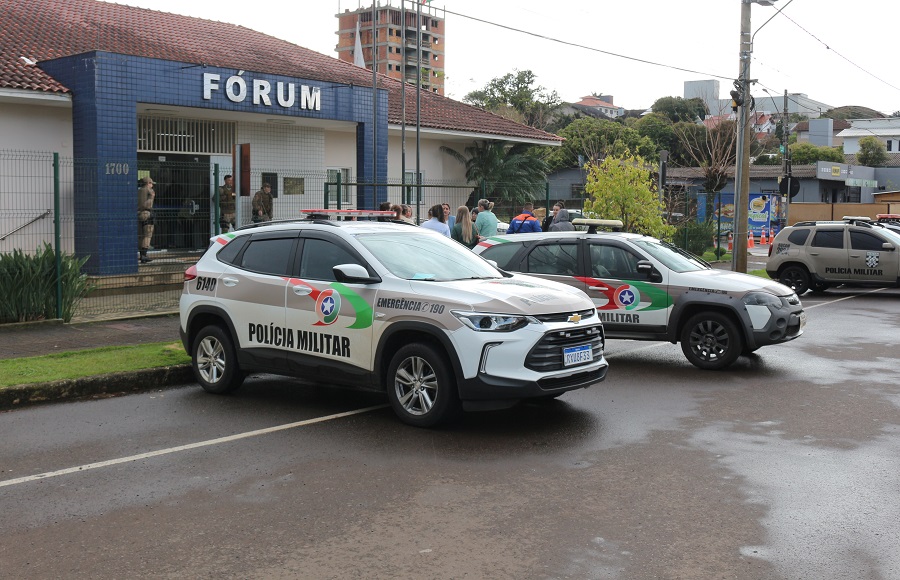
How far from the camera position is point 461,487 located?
20.7 feet

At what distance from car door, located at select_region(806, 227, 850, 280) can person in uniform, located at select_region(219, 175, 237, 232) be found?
40.6 ft

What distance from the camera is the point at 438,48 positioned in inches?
5748

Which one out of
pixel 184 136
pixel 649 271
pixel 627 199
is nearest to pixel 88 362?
pixel 649 271

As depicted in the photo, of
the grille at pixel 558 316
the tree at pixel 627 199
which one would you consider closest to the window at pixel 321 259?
the grille at pixel 558 316

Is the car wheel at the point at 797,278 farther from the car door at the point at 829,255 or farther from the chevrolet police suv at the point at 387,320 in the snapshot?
the chevrolet police suv at the point at 387,320

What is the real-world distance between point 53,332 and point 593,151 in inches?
1966

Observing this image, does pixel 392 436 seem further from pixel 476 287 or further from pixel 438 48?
pixel 438 48

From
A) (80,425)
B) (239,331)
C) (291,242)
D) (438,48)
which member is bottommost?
(80,425)

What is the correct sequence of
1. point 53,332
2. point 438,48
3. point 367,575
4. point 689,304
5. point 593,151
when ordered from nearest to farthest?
point 367,575 < point 689,304 < point 53,332 < point 593,151 < point 438,48

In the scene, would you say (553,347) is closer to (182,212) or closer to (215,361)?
(215,361)

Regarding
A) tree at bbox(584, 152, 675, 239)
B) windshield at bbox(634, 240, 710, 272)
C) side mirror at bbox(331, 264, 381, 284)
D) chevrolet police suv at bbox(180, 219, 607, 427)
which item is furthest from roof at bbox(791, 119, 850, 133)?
side mirror at bbox(331, 264, 381, 284)

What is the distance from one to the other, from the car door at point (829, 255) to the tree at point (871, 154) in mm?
71839

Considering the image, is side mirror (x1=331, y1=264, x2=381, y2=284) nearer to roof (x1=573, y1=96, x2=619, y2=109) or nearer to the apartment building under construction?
the apartment building under construction

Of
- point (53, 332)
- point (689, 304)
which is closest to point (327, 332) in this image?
point (689, 304)
